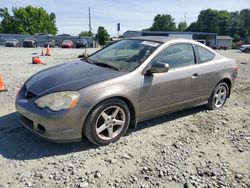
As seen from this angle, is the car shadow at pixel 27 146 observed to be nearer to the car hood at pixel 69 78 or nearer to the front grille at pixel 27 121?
the front grille at pixel 27 121

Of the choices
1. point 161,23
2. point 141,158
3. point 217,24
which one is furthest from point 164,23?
point 141,158

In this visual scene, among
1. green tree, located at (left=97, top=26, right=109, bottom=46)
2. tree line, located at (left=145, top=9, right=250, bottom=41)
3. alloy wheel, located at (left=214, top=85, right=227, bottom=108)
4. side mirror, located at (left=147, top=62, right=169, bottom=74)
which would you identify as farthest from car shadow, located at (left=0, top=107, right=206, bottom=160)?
tree line, located at (left=145, top=9, right=250, bottom=41)

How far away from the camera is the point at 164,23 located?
335 feet

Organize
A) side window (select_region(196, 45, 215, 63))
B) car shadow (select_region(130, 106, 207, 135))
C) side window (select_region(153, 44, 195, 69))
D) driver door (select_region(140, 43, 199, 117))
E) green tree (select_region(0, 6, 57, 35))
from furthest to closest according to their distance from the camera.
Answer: green tree (select_region(0, 6, 57, 35)) < side window (select_region(196, 45, 215, 63)) < car shadow (select_region(130, 106, 207, 135)) < side window (select_region(153, 44, 195, 69)) < driver door (select_region(140, 43, 199, 117))

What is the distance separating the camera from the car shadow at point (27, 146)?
3152 millimetres

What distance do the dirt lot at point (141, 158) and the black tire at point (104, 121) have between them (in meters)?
0.13

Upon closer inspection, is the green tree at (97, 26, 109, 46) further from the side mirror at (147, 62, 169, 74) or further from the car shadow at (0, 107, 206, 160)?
the side mirror at (147, 62, 169, 74)

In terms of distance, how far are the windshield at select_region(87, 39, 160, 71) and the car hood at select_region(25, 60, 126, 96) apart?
28 centimetres

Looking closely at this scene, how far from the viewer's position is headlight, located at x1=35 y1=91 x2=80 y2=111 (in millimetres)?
3021

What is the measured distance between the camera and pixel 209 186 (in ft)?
8.91

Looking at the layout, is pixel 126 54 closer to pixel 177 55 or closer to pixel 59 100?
pixel 177 55

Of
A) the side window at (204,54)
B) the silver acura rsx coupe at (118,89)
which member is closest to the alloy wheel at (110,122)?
the silver acura rsx coupe at (118,89)

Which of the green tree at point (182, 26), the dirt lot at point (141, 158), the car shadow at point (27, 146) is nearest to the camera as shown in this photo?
the dirt lot at point (141, 158)

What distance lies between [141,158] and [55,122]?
1.23 m
